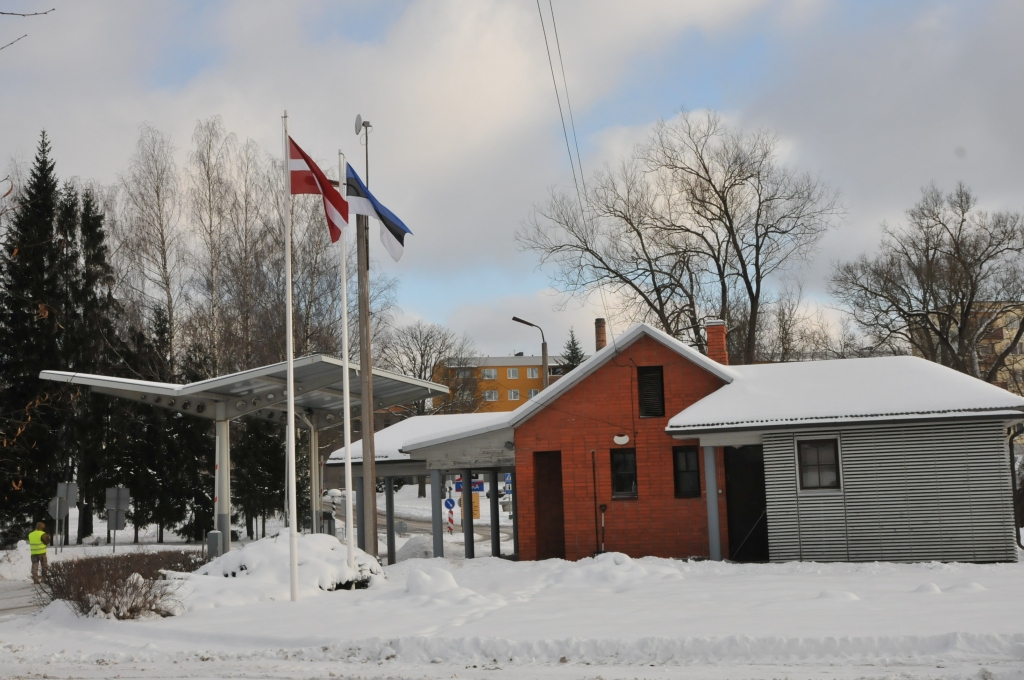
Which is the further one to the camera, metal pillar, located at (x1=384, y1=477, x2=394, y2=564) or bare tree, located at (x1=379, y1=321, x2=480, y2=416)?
bare tree, located at (x1=379, y1=321, x2=480, y2=416)

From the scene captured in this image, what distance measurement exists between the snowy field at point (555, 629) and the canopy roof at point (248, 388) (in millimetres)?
3582

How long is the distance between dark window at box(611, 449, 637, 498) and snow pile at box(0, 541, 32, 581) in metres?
16.5

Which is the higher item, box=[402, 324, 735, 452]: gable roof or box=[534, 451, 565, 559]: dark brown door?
box=[402, 324, 735, 452]: gable roof

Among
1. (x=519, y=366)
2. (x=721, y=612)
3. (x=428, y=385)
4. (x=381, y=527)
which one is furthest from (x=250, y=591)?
(x=519, y=366)

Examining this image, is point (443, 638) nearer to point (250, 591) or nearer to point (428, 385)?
point (250, 591)

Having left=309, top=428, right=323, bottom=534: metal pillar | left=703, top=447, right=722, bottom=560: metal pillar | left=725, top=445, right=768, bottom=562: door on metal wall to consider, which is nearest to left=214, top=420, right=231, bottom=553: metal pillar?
left=309, top=428, right=323, bottom=534: metal pillar

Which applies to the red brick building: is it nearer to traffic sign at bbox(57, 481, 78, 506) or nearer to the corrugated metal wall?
the corrugated metal wall

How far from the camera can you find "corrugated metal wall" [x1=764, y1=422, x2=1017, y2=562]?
66.8 ft

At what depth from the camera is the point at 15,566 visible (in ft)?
96.1

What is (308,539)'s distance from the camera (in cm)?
1794

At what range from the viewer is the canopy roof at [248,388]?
19.4 meters

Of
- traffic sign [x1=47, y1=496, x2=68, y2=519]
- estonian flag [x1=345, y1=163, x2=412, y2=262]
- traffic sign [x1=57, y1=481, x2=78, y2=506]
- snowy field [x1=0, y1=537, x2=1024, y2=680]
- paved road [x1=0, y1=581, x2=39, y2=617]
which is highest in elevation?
estonian flag [x1=345, y1=163, x2=412, y2=262]

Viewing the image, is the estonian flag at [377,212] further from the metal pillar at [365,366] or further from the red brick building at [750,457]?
the red brick building at [750,457]

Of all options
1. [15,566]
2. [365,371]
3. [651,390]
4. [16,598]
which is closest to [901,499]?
[651,390]
